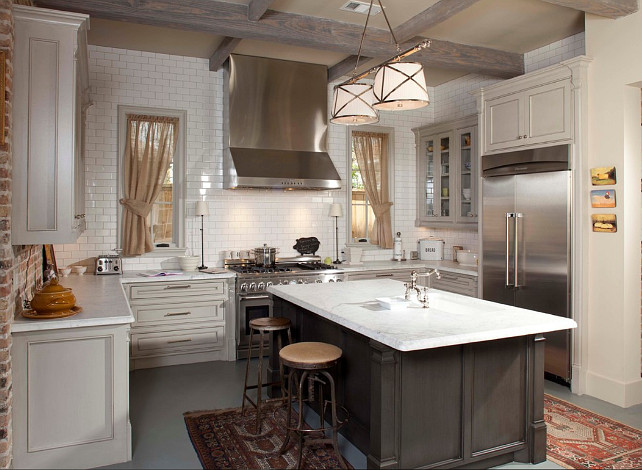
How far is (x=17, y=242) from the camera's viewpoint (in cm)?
319

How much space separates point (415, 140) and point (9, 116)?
17.7ft

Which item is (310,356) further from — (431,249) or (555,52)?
(555,52)

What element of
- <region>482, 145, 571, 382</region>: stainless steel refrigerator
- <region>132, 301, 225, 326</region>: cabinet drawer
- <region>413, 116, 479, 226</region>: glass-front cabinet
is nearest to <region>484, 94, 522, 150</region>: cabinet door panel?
<region>482, 145, 571, 382</region>: stainless steel refrigerator

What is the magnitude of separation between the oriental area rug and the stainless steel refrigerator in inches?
98.0

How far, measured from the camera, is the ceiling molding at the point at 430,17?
426 cm

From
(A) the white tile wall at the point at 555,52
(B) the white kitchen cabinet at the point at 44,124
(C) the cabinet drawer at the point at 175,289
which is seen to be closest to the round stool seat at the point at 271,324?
(B) the white kitchen cabinet at the point at 44,124

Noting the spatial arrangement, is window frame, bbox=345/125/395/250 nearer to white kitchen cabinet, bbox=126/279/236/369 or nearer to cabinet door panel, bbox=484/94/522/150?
cabinet door panel, bbox=484/94/522/150

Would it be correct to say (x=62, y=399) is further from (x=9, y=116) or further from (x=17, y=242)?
(x=9, y=116)

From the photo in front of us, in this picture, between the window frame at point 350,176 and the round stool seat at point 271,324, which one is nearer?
the round stool seat at point 271,324

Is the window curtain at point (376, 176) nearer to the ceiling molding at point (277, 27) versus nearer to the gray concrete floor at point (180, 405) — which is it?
the ceiling molding at point (277, 27)

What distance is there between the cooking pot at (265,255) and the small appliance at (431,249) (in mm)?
2130

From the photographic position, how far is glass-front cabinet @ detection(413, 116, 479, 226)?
641 centimetres

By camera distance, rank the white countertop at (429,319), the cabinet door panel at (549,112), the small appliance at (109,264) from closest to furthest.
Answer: the white countertop at (429,319)
the cabinet door panel at (549,112)
the small appliance at (109,264)

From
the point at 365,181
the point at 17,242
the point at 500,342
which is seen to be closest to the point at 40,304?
the point at 17,242
